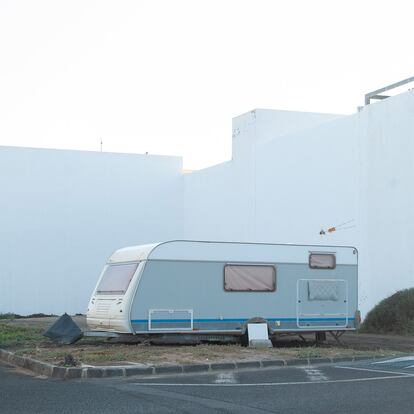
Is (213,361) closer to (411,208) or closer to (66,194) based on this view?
(411,208)

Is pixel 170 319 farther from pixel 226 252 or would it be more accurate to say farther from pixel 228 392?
pixel 228 392

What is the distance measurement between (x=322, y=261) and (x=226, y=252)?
7.82ft

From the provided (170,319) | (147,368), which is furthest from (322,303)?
(147,368)

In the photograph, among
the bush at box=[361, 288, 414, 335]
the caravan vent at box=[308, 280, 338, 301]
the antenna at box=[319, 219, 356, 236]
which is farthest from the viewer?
the antenna at box=[319, 219, 356, 236]

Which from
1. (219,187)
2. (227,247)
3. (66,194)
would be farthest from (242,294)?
(66,194)

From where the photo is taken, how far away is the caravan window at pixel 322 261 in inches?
722

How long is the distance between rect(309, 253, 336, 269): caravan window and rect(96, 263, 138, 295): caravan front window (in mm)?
4065

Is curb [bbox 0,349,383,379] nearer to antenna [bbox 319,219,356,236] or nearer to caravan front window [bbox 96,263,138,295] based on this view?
caravan front window [bbox 96,263,138,295]

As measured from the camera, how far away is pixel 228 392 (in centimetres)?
1083

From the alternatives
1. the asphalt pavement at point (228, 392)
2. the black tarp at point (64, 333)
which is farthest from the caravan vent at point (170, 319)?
the asphalt pavement at point (228, 392)

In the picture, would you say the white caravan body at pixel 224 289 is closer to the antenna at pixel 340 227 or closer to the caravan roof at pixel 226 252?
the caravan roof at pixel 226 252

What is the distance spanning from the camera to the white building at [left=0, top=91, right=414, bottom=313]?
2266 cm

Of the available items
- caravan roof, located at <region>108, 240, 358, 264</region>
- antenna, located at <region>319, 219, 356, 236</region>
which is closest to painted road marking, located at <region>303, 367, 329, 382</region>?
caravan roof, located at <region>108, 240, 358, 264</region>

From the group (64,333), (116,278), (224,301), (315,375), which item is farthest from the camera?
(116,278)
